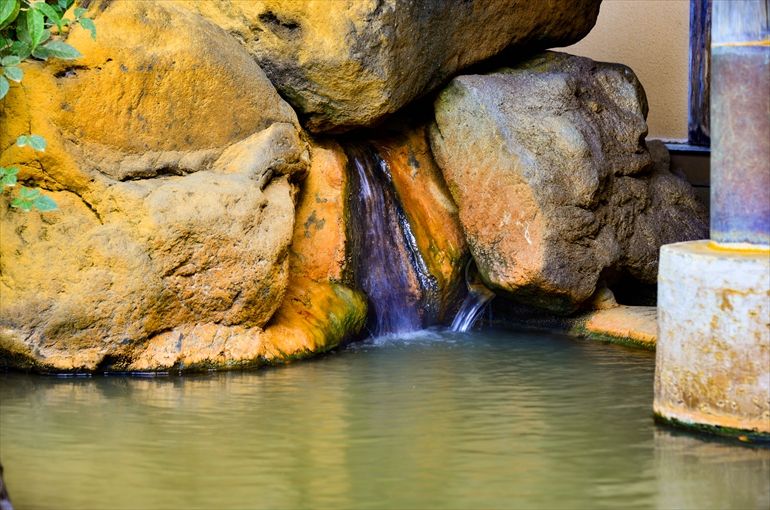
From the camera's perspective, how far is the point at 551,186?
21.0ft

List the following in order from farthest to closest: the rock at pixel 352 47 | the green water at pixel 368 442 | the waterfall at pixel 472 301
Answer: the waterfall at pixel 472 301 → the rock at pixel 352 47 → the green water at pixel 368 442

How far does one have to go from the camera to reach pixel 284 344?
5641 millimetres

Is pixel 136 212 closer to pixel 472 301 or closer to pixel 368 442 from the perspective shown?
→ pixel 368 442

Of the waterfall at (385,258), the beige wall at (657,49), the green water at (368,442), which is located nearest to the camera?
the green water at (368,442)

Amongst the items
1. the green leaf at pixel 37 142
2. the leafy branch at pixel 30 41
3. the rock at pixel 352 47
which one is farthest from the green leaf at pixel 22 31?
the rock at pixel 352 47

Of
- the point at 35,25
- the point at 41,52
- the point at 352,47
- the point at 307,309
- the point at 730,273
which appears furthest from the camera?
the point at 352,47

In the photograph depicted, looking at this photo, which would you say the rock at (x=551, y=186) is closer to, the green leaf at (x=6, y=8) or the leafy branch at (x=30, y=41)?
the leafy branch at (x=30, y=41)

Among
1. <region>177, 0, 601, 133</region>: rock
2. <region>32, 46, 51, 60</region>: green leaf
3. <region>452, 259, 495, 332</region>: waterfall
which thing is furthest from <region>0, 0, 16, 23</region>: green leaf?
<region>452, 259, 495, 332</region>: waterfall

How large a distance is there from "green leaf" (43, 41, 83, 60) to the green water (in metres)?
1.65

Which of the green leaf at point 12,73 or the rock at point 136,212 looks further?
the rock at point 136,212

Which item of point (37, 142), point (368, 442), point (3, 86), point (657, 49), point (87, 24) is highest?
point (657, 49)

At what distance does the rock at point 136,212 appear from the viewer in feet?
17.1

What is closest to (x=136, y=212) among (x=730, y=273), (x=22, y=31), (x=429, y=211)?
(x=22, y=31)

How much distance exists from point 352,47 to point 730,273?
3.10 m
